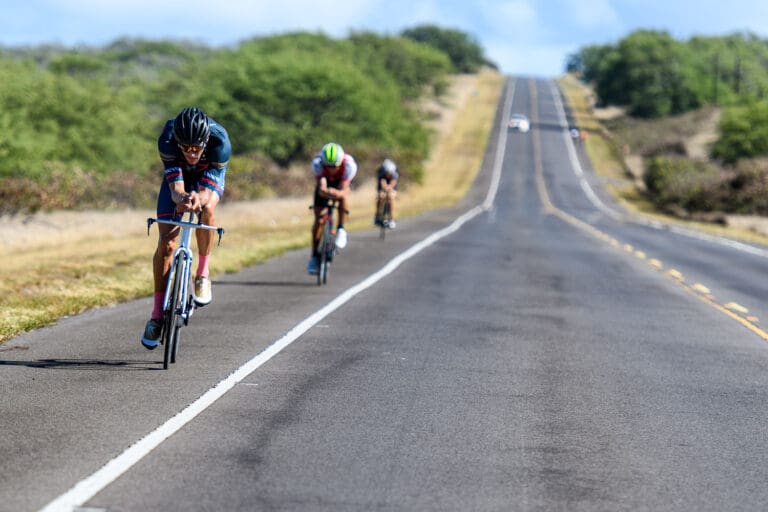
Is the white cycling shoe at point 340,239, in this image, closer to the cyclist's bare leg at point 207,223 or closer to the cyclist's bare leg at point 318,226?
the cyclist's bare leg at point 318,226

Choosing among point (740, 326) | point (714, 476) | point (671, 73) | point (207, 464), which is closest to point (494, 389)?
point (714, 476)

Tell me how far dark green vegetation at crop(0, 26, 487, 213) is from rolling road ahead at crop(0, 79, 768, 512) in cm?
2150

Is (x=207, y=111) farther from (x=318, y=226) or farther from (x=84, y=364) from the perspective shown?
(x=84, y=364)

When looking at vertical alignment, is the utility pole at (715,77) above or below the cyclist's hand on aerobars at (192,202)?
above

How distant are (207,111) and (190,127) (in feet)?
198

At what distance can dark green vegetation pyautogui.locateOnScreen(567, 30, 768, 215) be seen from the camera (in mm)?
62281

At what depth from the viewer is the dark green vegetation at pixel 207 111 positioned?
39.0 m

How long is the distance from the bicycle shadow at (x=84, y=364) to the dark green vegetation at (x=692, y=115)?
54278 mm

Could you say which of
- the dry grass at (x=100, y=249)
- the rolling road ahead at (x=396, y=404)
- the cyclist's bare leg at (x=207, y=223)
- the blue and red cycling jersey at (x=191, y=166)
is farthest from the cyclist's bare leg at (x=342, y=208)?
the blue and red cycling jersey at (x=191, y=166)

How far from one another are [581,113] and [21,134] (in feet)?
327

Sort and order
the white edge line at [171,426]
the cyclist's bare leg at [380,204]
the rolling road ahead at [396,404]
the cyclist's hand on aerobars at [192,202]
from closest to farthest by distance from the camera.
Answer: the white edge line at [171,426] < the rolling road ahead at [396,404] < the cyclist's hand on aerobars at [192,202] < the cyclist's bare leg at [380,204]

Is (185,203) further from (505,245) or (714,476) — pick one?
(505,245)

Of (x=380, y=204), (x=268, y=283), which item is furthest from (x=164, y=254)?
(x=380, y=204)

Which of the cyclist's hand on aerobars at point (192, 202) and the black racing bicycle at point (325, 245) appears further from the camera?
the black racing bicycle at point (325, 245)
